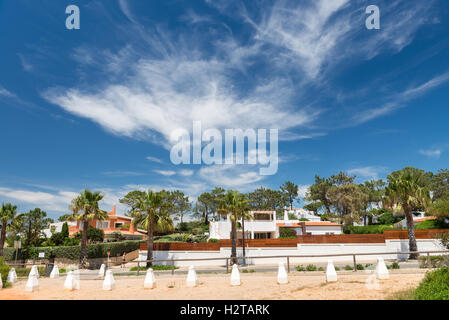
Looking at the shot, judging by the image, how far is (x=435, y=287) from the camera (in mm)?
8133

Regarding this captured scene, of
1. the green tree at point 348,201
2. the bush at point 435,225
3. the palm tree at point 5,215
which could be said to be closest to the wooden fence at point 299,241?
the bush at point 435,225

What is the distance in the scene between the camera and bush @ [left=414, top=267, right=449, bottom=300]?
758cm

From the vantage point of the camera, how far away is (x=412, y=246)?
1163 inches

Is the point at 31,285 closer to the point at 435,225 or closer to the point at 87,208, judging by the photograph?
the point at 87,208

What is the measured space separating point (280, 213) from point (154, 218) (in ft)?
211

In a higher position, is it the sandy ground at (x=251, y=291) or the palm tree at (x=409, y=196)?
the palm tree at (x=409, y=196)

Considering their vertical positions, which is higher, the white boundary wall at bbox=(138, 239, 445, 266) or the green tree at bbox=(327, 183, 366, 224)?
the green tree at bbox=(327, 183, 366, 224)

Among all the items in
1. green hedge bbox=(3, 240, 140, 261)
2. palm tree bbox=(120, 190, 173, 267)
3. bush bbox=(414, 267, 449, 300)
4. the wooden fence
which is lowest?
green hedge bbox=(3, 240, 140, 261)

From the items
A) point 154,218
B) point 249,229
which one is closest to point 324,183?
point 249,229

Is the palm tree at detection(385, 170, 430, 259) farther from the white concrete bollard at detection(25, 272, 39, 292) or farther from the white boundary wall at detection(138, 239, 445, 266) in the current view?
the white concrete bollard at detection(25, 272, 39, 292)

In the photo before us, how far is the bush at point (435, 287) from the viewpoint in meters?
7.58

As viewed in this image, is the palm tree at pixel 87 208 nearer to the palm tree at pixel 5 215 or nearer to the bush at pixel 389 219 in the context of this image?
the palm tree at pixel 5 215

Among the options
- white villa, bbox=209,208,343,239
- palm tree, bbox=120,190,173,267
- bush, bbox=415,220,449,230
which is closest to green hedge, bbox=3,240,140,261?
palm tree, bbox=120,190,173,267

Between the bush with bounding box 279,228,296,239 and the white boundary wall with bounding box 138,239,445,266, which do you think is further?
the bush with bounding box 279,228,296,239
